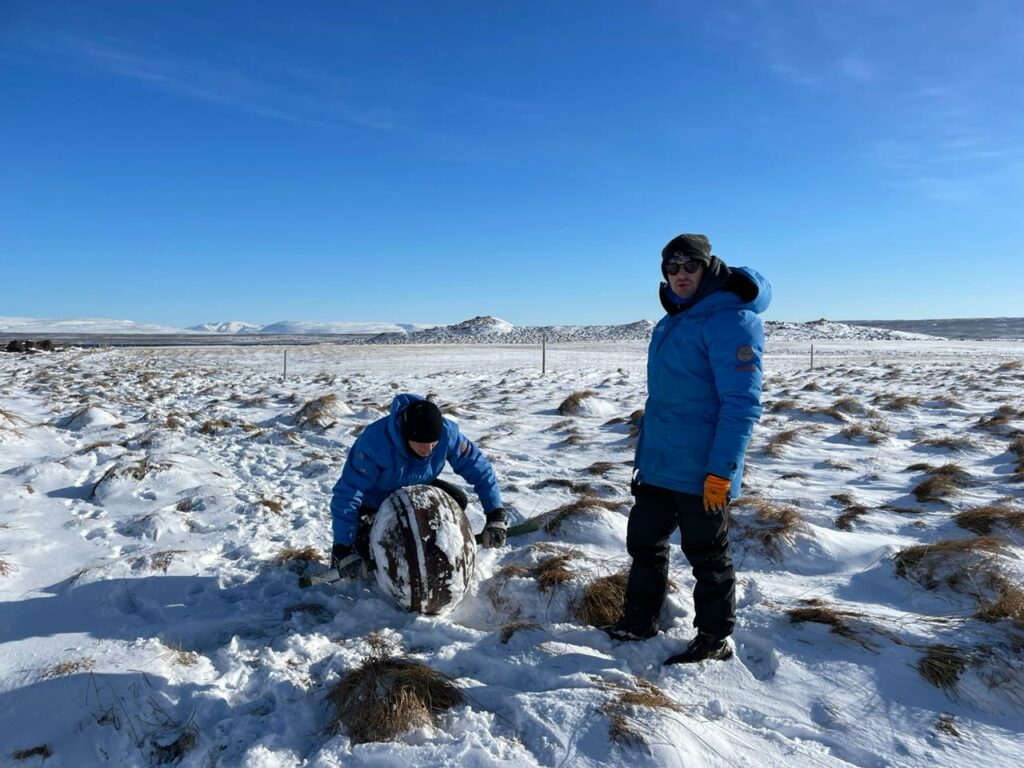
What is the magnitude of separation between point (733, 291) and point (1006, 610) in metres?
2.27

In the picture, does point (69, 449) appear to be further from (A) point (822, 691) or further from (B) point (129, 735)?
(A) point (822, 691)

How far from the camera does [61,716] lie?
9.31ft

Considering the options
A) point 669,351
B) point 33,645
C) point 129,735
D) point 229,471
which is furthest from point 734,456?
point 229,471

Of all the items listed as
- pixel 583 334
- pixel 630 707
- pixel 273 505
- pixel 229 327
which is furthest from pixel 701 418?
pixel 229 327

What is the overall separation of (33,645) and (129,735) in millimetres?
1201

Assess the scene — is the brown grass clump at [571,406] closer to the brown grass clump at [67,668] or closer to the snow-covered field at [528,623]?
the snow-covered field at [528,623]

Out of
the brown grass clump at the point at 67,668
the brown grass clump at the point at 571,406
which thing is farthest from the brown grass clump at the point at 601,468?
the brown grass clump at the point at 67,668

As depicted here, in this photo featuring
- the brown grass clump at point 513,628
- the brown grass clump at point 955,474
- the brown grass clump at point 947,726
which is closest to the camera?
the brown grass clump at point 947,726

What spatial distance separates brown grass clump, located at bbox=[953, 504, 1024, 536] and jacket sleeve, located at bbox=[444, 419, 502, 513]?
3.76 m

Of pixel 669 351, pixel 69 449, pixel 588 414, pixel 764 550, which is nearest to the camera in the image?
pixel 669 351

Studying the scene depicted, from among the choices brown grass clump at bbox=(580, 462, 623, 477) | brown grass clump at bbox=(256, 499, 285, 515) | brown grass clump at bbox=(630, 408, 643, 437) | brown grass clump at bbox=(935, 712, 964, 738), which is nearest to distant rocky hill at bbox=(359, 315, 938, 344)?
brown grass clump at bbox=(630, 408, 643, 437)

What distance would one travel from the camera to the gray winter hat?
10.2 feet

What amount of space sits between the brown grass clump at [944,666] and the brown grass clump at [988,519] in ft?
7.55

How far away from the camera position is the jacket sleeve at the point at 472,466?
177 inches
